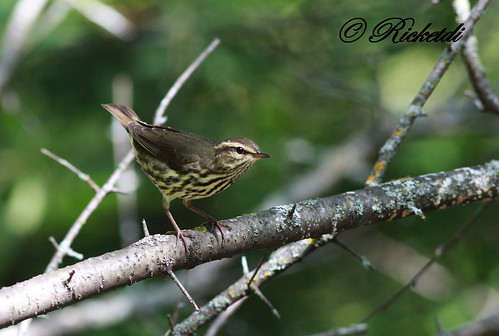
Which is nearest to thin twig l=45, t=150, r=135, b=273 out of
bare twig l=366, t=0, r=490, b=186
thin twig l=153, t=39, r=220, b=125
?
thin twig l=153, t=39, r=220, b=125

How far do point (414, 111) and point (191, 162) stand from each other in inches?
A: 61.1

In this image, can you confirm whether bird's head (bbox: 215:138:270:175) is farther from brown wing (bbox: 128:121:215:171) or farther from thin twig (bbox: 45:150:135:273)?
thin twig (bbox: 45:150:135:273)

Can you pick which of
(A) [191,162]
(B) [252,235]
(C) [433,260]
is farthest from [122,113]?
(C) [433,260]

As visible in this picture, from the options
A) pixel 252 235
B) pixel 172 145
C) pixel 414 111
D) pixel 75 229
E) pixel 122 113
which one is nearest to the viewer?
pixel 252 235

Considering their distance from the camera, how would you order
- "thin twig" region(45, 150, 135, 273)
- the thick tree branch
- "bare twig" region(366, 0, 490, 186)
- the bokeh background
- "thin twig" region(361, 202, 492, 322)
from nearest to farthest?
the thick tree branch → "thin twig" region(45, 150, 135, 273) → "bare twig" region(366, 0, 490, 186) → "thin twig" region(361, 202, 492, 322) → the bokeh background

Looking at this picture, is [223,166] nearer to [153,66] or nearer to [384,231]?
[153,66]

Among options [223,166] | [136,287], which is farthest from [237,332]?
[223,166]

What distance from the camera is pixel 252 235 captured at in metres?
2.98

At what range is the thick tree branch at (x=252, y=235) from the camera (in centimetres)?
229

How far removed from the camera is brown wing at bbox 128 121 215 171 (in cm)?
429

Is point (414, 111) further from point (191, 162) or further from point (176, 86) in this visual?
point (191, 162)

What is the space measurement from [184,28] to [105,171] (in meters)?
1.57

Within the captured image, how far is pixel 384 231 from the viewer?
6.41 metres

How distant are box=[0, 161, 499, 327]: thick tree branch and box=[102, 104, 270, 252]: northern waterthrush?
3.60 feet
